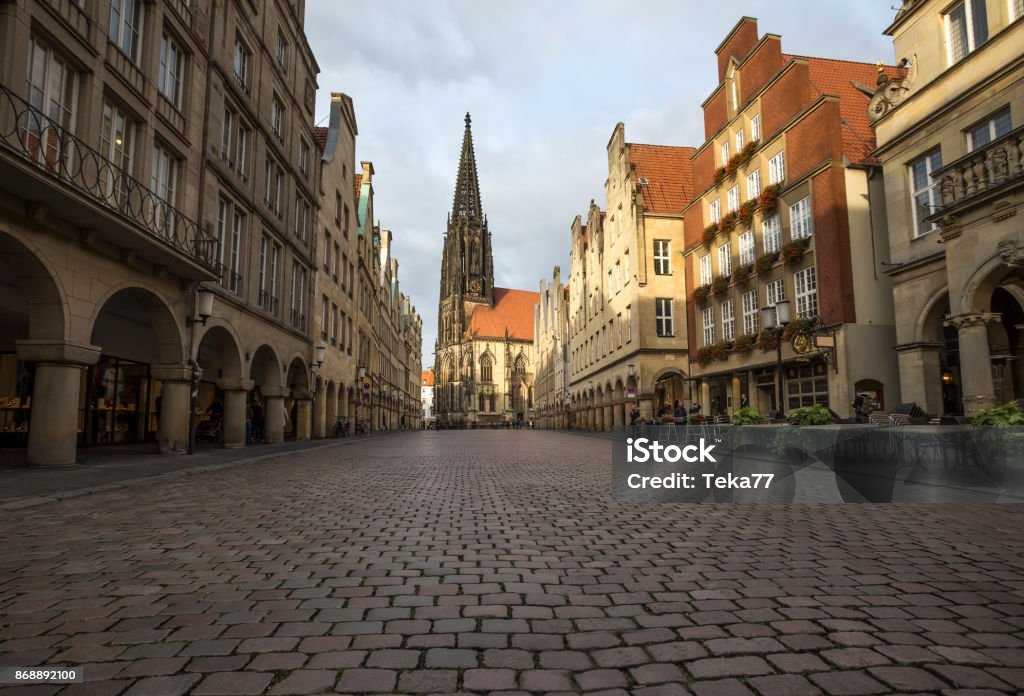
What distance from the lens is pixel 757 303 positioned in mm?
24312

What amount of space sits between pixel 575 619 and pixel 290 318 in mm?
23147

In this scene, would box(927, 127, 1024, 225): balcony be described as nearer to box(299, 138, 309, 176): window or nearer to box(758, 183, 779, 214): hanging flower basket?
box(758, 183, 779, 214): hanging flower basket

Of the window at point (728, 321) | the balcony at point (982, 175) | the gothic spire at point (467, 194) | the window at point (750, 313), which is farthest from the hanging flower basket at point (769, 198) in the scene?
the gothic spire at point (467, 194)

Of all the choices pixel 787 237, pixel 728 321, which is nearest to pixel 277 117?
pixel 787 237

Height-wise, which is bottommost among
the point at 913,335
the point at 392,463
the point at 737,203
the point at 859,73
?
the point at 392,463

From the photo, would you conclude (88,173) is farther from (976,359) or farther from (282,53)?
(976,359)

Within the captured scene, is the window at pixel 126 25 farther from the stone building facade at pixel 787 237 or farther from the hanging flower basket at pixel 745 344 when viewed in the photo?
the hanging flower basket at pixel 745 344

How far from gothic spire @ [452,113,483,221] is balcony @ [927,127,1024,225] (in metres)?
102

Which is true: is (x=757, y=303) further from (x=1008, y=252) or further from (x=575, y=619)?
(x=575, y=619)

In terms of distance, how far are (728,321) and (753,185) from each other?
18.7ft

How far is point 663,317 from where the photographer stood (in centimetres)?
3300

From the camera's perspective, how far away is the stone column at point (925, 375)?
1630cm

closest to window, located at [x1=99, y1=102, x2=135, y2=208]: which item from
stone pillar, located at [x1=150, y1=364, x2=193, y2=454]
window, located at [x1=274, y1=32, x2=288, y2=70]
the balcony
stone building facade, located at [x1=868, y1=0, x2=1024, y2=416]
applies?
stone pillar, located at [x1=150, y1=364, x2=193, y2=454]

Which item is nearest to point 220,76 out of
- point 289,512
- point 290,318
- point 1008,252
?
point 290,318
